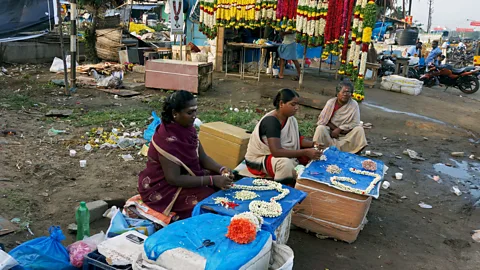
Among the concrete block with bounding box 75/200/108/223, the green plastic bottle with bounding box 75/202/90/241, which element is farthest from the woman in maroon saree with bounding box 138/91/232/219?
the concrete block with bounding box 75/200/108/223

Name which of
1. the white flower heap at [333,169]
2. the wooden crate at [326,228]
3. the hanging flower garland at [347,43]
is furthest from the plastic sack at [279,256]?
the hanging flower garland at [347,43]

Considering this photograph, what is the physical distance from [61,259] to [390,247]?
2822mm

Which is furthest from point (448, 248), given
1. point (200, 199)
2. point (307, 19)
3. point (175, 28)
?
point (175, 28)

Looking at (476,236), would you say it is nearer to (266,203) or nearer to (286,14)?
(266,203)

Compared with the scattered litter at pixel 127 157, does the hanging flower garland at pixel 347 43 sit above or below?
above

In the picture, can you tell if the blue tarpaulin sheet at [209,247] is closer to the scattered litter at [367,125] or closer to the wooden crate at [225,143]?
the wooden crate at [225,143]

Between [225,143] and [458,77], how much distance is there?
11.7m

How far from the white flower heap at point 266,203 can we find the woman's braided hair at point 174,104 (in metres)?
0.75

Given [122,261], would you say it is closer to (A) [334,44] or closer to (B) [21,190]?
(B) [21,190]

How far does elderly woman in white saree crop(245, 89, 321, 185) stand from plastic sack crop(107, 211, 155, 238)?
1415 millimetres

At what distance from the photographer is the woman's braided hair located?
2.86 metres

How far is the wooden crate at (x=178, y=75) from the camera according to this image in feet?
29.0

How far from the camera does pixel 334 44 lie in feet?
28.6

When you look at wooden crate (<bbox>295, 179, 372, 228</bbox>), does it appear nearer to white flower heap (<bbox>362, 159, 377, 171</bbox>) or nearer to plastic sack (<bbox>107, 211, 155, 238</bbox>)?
white flower heap (<bbox>362, 159, 377, 171</bbox>)
